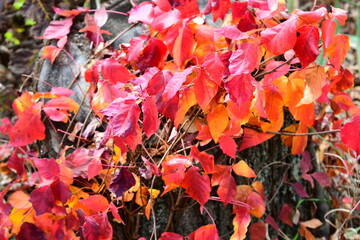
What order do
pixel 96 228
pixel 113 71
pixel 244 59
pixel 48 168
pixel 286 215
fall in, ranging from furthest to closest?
pixel 286 215, pixel 113 71, pixel 48 168, pixel 96 228, pixel 244 59

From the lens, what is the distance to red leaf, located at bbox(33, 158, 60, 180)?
1.03 m

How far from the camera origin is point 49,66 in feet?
4.53

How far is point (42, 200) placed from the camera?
102cm

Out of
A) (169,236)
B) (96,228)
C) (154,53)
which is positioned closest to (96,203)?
(96,228)

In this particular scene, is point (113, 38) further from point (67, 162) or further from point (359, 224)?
point (359, 224)

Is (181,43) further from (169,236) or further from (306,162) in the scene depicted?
(306,162)

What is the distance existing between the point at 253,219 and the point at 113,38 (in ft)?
2.62

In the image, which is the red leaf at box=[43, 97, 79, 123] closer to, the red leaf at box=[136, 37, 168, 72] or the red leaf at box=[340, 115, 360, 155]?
the red leaf at box=[136, 37, 168, 72]

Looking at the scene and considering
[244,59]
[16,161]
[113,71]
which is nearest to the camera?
[244,59]

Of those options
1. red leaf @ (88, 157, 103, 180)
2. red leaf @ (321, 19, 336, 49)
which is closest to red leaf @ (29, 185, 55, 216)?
red leaf @ (88, 157, 103, 180)

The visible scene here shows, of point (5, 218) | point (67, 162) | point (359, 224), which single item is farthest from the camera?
point (359, 224)

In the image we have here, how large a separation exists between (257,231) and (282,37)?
0.72 meters

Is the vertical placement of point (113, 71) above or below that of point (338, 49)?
below

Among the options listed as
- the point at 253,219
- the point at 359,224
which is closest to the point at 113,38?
the point at 253,219
